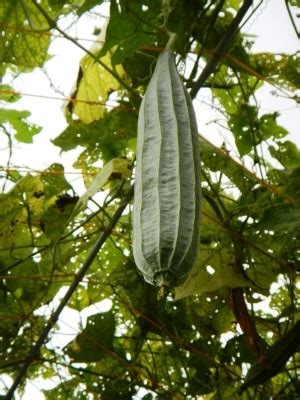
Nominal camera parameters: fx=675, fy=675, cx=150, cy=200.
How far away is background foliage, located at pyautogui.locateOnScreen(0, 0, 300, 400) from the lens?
1796 millimetres

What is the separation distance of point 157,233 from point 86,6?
69cm

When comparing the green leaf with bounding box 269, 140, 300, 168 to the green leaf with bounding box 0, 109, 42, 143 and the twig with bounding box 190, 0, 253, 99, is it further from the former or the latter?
the green leaf with bounding box 0, 109, 42, 143

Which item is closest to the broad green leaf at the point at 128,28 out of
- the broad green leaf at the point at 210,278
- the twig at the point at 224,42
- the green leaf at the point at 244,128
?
the twig at the point at 224,42

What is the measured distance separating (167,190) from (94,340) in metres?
1.29

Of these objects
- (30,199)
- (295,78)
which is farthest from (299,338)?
(30,199)

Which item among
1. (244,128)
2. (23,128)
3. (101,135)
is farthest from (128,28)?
(23,128)

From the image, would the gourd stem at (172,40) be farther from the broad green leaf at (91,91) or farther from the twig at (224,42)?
the broad green leaf at (91,91)

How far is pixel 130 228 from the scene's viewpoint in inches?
85.9

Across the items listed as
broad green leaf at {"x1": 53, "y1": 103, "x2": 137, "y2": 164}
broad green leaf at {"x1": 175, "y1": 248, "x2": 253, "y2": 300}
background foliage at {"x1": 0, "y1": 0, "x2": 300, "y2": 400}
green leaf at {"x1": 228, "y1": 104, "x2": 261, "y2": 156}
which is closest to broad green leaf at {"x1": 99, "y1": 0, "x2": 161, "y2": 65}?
background foliage at {"x1": 0, "y1": 0, "x2": 300, "y2": 400}

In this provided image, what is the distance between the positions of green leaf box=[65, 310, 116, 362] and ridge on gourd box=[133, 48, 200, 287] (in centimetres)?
112

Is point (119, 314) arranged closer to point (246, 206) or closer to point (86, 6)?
point (246, 206)

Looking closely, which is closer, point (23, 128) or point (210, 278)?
point (210, 278)

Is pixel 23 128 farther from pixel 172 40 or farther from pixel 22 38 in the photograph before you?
pixel 172 40

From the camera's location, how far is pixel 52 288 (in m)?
2.29
